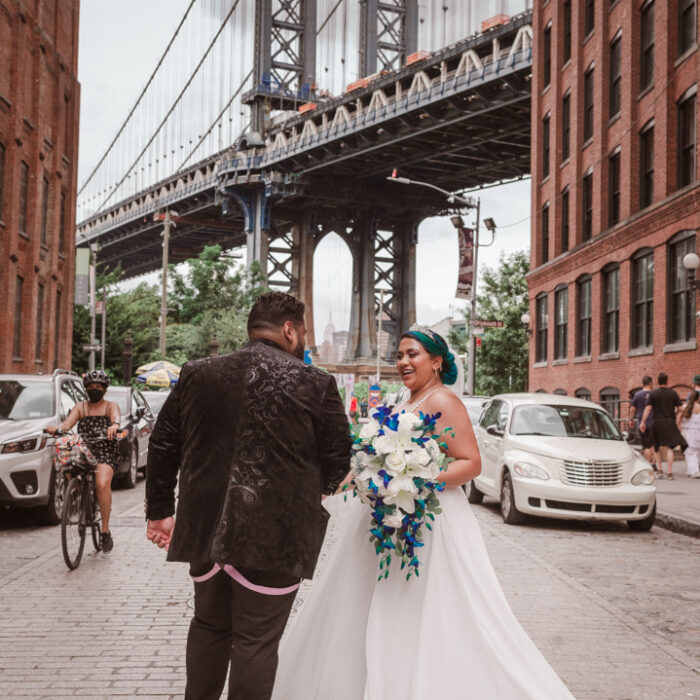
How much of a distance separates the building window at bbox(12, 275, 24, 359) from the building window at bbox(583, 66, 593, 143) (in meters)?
18.1

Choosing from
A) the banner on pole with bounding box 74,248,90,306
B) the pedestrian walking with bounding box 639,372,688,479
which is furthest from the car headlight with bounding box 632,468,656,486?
the banner on pole with bounding box 74,248,90,306

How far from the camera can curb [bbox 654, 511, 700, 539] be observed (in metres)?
11.4

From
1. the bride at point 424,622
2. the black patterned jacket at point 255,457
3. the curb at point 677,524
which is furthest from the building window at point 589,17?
the black patterned jacket at point 255,457

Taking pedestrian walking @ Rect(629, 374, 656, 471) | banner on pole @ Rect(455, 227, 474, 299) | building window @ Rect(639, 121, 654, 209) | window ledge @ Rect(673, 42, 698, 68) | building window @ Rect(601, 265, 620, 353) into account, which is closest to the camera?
pedestrian walking @ Rect(629, 374, 656, 471)

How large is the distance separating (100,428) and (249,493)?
18.4ft

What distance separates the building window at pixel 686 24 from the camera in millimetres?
23562

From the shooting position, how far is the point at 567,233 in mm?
33062

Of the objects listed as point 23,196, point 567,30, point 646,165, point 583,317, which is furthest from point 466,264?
point 23,196

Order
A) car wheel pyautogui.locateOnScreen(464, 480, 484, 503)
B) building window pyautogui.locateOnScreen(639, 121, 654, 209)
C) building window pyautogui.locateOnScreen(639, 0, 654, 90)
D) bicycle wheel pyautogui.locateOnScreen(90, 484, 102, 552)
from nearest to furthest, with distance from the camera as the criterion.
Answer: bicycle wheel pyautogui.locateOnScreen(90, 484, 102, 552)
car wheel pyautogui.locateOnScreen(464, 480, 484, 503)
building window pyautogui.locateOnScreen(639, 121, 654, 209)
building window pyautogui.locateOnScreen(639, 0, 654, 90)

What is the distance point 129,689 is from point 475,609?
1941mm

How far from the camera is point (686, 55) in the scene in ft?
77.1

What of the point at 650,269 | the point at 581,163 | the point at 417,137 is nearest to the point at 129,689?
the point at 650,269

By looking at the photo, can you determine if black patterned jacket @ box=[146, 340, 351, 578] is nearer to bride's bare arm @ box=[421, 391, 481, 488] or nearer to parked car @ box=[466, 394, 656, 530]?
bride's bare arm @ box=[421, 391, 481, 488]

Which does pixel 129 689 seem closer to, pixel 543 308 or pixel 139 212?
pixel 543 308
